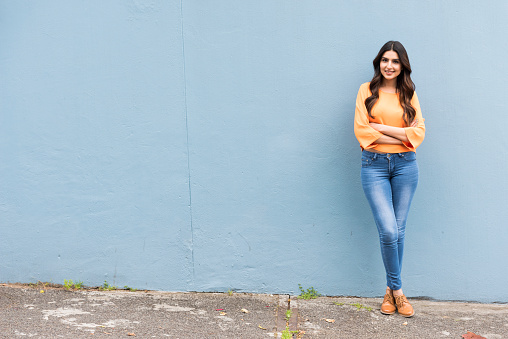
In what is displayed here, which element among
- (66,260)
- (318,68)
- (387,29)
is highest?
(387,29)

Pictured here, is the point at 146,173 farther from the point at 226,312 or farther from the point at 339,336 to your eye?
the point at 339,336

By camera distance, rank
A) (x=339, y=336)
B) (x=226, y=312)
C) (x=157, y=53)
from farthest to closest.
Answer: (x=157, y=53) < (x=226, y=312) < (x=339, y=336)

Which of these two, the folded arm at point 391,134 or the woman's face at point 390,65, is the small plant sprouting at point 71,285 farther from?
the woman's face at point 390,65

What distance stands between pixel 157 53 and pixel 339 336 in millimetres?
2633

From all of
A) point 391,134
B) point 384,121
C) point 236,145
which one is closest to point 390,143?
point 391,134

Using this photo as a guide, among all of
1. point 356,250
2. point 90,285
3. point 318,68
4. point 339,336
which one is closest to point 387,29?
point 318,68

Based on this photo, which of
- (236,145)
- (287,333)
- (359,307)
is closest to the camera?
(287,333)

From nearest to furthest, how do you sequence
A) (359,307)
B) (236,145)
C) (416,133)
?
1. (416,133)
2. (359,307)
3. (236,145)

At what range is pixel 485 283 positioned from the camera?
4.26 meters

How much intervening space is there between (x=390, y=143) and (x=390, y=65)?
58 cm

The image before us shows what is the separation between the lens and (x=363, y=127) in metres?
3.78

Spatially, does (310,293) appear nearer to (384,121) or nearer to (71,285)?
(384,121)

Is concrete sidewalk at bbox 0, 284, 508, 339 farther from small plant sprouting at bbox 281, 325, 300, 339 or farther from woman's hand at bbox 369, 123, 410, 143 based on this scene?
woman's hand at bbox 369, 123, 410, 143

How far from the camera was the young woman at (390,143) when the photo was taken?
379cm
